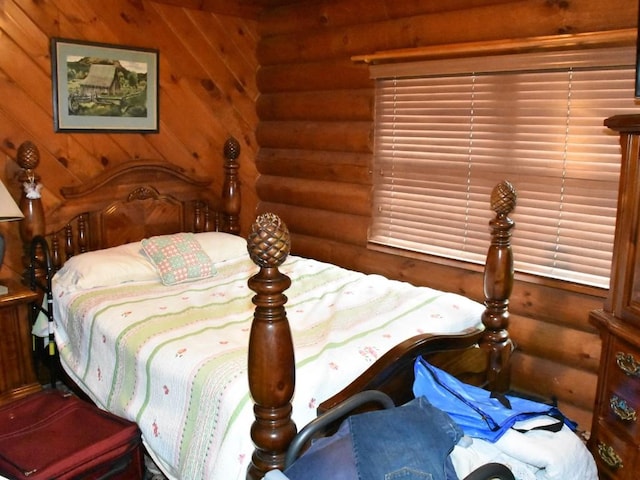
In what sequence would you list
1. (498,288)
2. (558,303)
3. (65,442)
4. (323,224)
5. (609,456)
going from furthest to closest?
1. (323,224)
2. (558,303)
3. (498,288)
4. (65,442)
5. (609,456)

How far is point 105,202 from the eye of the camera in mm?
3467

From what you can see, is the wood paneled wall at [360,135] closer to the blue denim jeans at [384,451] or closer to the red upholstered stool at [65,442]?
the blue denim jeans at [384,451]

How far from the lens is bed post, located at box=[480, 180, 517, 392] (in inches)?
101

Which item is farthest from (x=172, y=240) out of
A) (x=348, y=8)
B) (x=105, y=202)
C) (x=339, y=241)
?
(x=348, y=8)

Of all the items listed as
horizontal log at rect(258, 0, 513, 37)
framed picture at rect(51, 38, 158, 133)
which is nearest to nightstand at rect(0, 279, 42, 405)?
framed picture at rect(51, 38, 158, 133)

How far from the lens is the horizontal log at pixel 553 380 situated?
2.91 m

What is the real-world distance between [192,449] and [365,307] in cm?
108

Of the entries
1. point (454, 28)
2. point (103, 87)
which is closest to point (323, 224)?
point (454, 28)

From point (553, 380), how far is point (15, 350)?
2.80 meters

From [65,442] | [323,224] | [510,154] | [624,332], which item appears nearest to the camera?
[624,332]

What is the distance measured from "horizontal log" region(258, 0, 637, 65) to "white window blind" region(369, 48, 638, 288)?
142mm

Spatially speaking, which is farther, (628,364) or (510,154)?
(510,154)

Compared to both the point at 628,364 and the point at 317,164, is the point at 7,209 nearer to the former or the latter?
the point at 317,164

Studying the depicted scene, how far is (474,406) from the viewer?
1.94 metres
